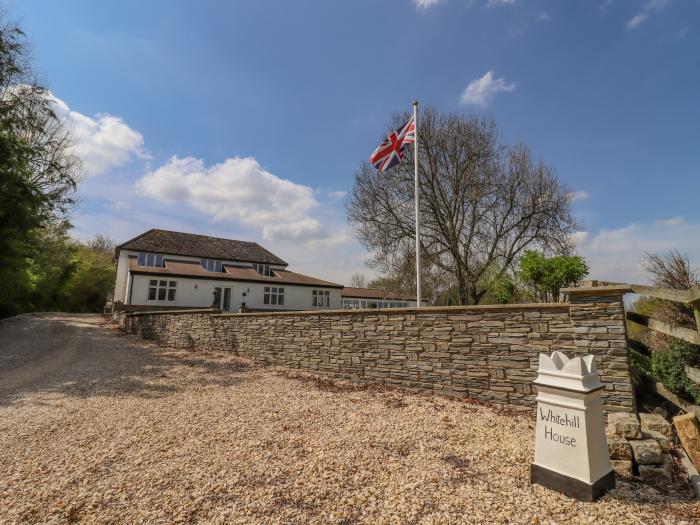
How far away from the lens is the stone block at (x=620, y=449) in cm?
299

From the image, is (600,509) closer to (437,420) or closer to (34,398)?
(437,420)

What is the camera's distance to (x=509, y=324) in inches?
207

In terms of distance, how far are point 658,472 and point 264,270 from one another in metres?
31.2

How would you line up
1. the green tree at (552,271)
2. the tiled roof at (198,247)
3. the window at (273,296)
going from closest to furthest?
the green tree at (552,271)
the tiled roof at (198,247)
the window at (273,296)

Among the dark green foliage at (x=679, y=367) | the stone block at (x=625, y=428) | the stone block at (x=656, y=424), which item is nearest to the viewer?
the stone block at (x=625, y=428)

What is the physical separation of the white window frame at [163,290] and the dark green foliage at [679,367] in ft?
86.3

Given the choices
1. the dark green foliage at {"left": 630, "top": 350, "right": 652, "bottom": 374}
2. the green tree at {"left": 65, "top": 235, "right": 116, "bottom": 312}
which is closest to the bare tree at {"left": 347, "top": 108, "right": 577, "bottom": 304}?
the dark green foliage at {"left": 630, "top": 350, "right": 652, "bottom": 374}

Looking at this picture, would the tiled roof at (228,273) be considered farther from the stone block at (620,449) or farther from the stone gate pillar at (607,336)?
the stone block at (620,449)

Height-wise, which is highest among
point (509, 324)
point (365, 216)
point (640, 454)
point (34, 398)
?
point (365, 216)

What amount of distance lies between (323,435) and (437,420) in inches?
64.3

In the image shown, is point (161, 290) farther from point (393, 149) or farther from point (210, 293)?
point (393, 149)

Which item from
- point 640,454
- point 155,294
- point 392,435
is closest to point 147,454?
point 392,435

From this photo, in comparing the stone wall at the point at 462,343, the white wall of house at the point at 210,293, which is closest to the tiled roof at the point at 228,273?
the white wall of house at the point at 210,293

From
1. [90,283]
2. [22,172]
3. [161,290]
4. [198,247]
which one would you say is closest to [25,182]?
[22,172]
